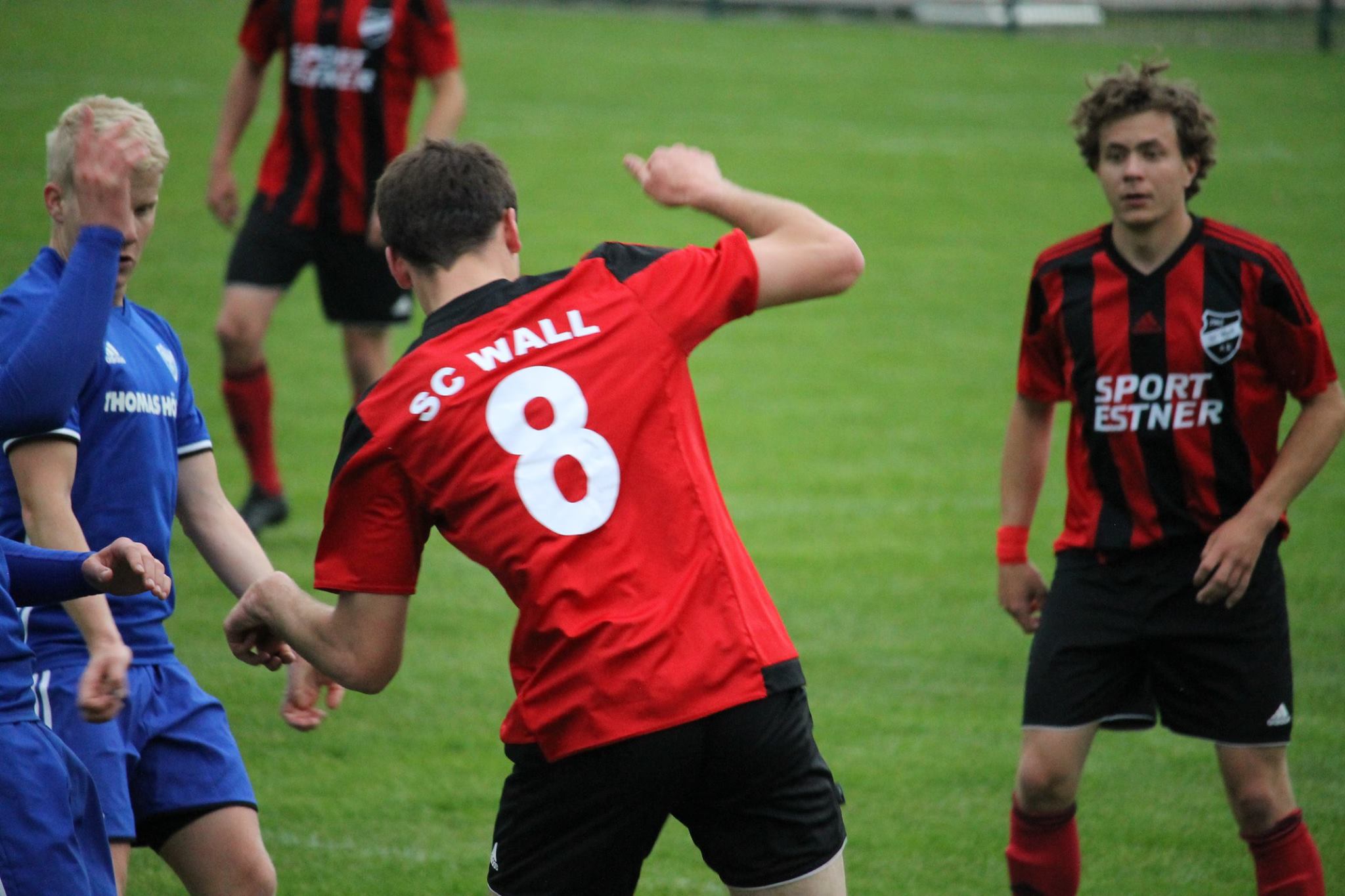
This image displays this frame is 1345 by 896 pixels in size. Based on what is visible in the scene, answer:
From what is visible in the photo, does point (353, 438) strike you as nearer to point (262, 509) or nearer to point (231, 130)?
point (262, 509)

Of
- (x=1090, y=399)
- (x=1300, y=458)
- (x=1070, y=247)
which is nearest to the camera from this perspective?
(x=1300, y=458)

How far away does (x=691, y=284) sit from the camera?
270 centimetres

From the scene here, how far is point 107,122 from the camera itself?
290 centimetres

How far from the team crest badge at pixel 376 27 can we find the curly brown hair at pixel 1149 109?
4183mm

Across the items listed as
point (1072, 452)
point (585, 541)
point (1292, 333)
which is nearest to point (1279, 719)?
point (1072, 452)

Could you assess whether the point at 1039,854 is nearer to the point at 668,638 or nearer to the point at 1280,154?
the point at 668,638

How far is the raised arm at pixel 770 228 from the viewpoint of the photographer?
2.75 m

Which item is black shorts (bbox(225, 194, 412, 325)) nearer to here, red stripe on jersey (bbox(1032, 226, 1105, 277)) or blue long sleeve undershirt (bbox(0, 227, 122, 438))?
red stripe on jersey (bbox(1032, 226, 1105, 277))

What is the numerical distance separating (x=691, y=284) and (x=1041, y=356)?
1.66 m

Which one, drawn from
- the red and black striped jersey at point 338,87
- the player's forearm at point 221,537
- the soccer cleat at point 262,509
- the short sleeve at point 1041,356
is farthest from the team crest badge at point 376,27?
the player's forearm at point 221,537

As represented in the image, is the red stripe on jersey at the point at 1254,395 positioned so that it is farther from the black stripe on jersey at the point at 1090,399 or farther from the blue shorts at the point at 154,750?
the blue shorts at the point at 154,750

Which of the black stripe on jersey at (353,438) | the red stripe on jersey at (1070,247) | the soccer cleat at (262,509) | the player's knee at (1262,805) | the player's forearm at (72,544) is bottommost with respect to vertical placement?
the soccer cleat at (262,509)

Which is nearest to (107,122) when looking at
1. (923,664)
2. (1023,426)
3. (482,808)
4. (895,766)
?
(1023,426)

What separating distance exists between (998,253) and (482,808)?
1092cm
